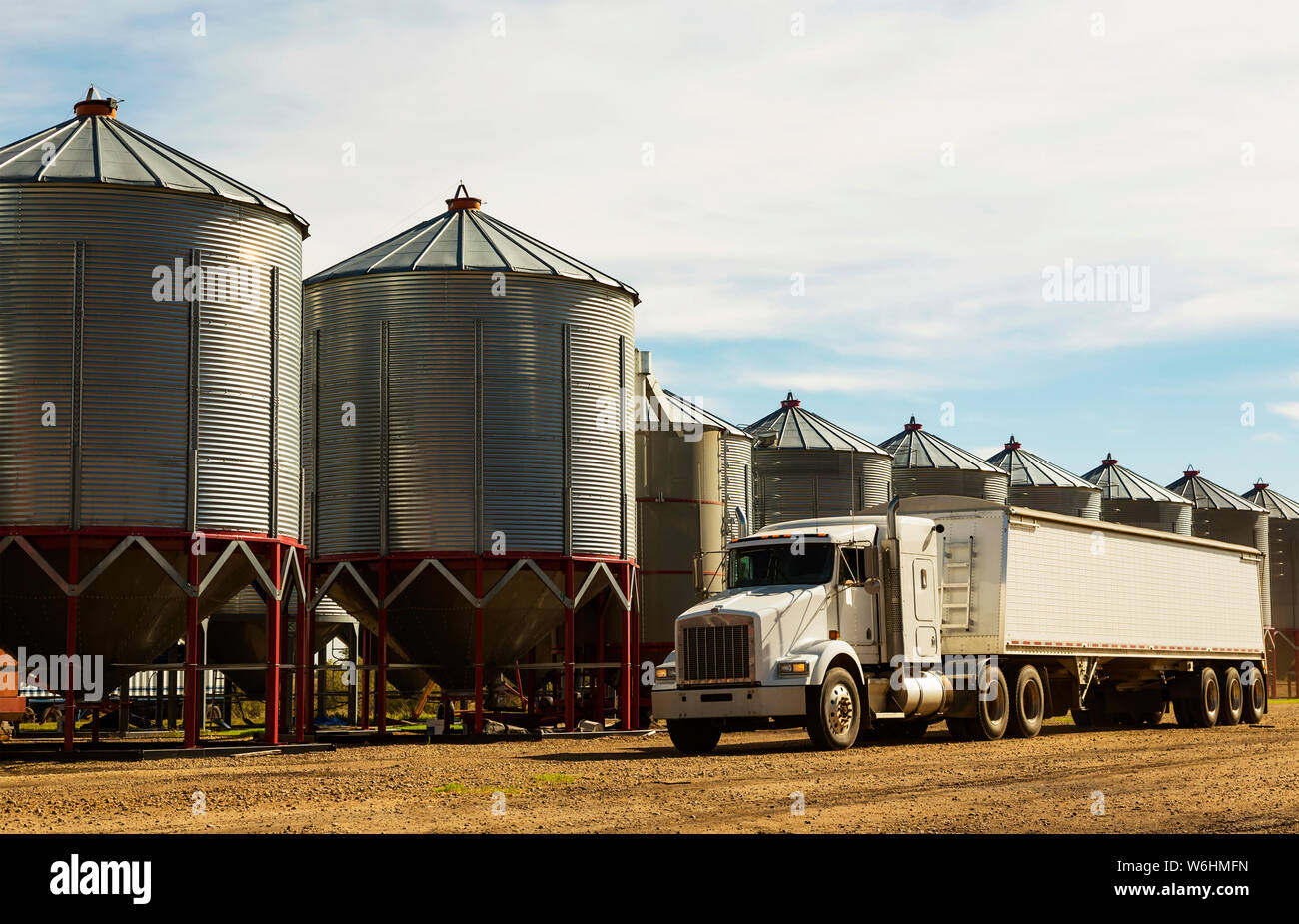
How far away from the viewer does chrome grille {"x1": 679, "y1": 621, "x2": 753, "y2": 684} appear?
23797mm

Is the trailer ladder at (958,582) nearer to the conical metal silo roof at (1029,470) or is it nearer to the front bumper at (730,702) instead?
Answer: the front bumper at (730,702)

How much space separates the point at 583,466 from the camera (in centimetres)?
3156

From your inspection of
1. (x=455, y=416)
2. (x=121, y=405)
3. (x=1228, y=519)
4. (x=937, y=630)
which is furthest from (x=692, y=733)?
(x=1228, y=519)

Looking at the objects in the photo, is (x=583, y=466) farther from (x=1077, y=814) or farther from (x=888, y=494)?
(x=888, y=494)

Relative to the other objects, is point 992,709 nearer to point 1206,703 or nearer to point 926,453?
point 1206,703

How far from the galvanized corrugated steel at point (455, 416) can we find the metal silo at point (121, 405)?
4770 mm

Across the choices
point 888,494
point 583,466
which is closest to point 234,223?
point 583,466

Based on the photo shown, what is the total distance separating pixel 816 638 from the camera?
80.8 feet

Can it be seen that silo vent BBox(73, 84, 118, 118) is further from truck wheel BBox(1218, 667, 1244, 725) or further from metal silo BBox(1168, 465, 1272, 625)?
metal silo BBox(1168, 465, 1272, 625)

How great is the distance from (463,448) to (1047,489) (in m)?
36.8

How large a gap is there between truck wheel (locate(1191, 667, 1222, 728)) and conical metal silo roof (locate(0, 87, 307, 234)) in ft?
70.9

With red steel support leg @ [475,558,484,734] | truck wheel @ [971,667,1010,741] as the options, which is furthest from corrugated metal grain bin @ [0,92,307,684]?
truck wheel @ [971,667,1010,741]
